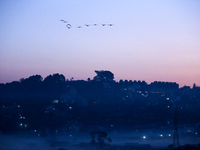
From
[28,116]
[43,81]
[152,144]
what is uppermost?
[43,81]

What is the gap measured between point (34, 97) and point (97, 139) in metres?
12.5

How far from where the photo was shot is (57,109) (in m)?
22.2

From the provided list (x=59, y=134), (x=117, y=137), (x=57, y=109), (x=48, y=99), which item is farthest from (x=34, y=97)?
(x=117, y=137)

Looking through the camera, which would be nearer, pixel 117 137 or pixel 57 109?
pixel 117 137

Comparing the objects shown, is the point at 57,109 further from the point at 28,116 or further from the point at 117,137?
the point at 117,137

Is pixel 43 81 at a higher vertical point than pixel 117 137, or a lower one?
higher

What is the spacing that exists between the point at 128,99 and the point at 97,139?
14.7m

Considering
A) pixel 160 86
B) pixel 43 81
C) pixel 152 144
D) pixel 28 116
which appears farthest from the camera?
pixel 160 86

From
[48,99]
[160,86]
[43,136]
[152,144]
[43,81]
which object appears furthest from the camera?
[160,86]

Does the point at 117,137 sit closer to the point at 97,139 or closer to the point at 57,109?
the point at 97,139

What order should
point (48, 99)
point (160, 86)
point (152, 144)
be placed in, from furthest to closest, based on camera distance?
1. point (160, 86)
2. point (48, 99)
3. point (152, 144)

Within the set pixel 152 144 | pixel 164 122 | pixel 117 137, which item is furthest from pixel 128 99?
pixel 152 144

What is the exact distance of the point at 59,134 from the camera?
1689 cm

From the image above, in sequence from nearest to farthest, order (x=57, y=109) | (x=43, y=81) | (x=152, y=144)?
(x=152, y=144), (x=57, y=109), (x=43, y=81)
